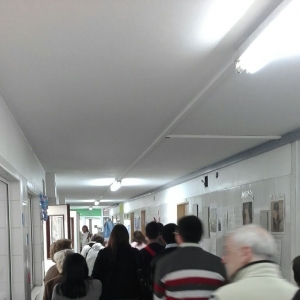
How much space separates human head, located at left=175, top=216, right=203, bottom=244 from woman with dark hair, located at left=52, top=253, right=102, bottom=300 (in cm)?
97

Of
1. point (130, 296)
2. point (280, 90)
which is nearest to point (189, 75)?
point (280, 90)

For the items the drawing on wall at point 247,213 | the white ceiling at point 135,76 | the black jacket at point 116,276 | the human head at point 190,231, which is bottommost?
the black jacket at point 116,276

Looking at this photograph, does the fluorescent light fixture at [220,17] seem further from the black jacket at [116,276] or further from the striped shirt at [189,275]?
the black jacket at [116,276]

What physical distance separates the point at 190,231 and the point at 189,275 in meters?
0.28

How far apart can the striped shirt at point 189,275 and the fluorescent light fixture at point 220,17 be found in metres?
1.28

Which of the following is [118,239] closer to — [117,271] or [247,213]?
[117,271]

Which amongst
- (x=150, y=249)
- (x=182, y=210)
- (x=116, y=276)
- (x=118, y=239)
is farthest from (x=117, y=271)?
(x=182, y=210)

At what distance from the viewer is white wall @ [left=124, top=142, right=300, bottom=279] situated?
4398 mm

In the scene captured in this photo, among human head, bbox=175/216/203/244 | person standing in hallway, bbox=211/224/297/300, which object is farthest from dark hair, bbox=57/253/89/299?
person standing in hallway, bbox=211/224/297/300

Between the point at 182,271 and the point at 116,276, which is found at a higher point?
the point at 182,271

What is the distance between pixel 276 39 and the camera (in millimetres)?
1887

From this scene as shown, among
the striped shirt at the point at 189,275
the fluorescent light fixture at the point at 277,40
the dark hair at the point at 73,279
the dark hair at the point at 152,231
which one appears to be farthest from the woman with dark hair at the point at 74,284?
the fluorescent light fixture at the point at 277,40

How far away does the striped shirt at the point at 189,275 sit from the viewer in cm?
247

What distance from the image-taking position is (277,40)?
1.90 metres
